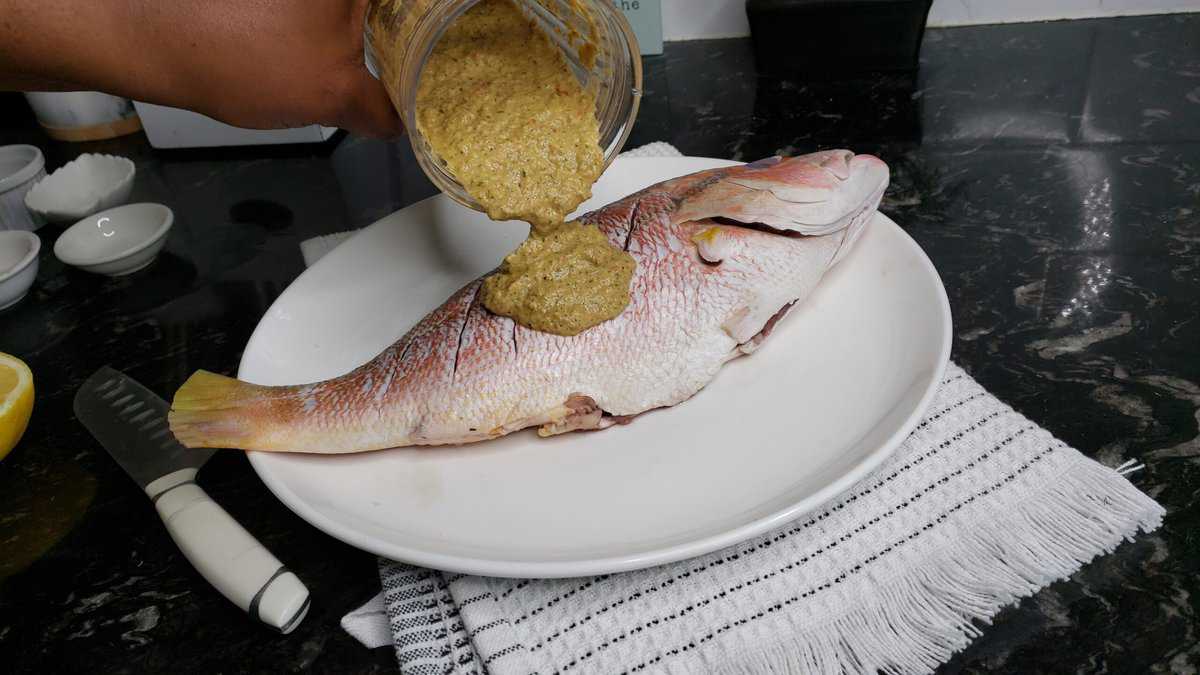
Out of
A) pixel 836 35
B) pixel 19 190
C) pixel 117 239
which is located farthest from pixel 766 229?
pixel 19 190

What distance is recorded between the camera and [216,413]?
109 cm

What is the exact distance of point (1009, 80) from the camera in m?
2.06

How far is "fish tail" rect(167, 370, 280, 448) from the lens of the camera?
107 cm

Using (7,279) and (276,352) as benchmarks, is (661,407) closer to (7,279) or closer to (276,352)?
(276,352)

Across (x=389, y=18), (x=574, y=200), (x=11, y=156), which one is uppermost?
(x=389, y=18)

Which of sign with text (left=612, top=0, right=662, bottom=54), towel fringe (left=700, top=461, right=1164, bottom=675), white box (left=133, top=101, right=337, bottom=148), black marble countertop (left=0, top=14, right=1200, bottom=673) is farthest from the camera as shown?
sign with text (left=612, top=0, right=662, bottom=54)

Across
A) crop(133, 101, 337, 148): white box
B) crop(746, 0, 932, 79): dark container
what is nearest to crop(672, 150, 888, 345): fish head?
crop(746, 0, 932, 79): dark container

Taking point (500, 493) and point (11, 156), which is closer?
point (500, 493)

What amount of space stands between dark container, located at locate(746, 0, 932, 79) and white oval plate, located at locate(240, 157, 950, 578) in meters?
0.89

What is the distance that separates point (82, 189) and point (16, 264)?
0.39 m

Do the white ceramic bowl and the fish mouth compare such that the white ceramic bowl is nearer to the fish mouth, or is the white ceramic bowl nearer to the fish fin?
the fish fin

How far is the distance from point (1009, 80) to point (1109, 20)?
1.40 feet

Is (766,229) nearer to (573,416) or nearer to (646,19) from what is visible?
(573,416)

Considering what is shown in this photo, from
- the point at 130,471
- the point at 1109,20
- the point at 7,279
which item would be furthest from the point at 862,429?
the point at 1109,20
